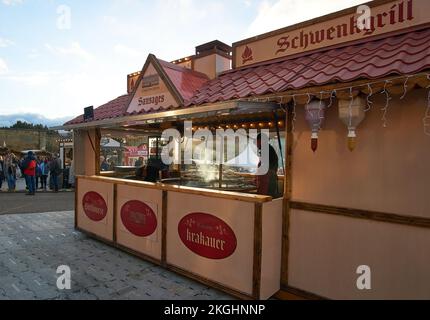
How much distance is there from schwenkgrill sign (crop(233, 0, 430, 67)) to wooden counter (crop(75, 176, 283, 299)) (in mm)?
2605

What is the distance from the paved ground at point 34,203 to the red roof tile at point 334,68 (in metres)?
8.18

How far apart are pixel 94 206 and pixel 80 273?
215 centimetres

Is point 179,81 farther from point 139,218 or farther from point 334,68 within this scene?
point 334,68

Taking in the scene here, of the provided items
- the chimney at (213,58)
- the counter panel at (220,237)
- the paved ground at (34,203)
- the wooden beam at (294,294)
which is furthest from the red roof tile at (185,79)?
the paved ground at (34,203)

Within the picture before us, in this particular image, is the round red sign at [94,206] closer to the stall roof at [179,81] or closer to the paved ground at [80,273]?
the paved ground at [80,273]

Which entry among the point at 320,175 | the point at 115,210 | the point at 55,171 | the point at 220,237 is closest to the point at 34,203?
the point at 55,171

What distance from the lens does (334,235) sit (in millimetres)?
3521

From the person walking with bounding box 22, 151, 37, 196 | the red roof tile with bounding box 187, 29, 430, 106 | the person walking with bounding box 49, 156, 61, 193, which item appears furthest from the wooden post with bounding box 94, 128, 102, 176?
the person walking with bounding box 49, 156, 61, 193

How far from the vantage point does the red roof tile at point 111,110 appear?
6.27m

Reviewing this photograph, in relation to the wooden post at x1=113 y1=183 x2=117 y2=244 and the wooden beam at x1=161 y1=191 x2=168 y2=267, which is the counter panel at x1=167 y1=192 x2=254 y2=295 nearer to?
the wooden beam at x1=161 y1=191 x2=168 y2=267

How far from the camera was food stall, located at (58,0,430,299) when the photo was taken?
3018 mm
